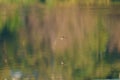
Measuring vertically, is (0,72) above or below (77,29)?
below

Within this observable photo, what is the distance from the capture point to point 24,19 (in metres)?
2.12

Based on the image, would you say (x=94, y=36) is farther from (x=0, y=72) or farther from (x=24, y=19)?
(x=0, y=72)

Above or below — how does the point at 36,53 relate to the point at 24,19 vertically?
below

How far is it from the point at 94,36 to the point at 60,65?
248 millimetres

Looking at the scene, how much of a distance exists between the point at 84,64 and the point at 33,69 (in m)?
0.28

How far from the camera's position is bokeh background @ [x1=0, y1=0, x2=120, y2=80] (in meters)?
2.10

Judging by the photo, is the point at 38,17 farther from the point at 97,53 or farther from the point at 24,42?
the point at 97,53

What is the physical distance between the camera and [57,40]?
6.99ft

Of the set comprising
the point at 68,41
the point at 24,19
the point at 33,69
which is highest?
the point at 24,19

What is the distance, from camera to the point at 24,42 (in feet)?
7.02

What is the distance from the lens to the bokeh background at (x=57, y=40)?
2.10 meters

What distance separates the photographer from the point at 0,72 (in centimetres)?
209

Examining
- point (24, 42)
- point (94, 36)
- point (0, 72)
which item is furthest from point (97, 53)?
point (0, 72)

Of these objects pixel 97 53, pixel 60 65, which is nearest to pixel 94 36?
pixel 97 53
